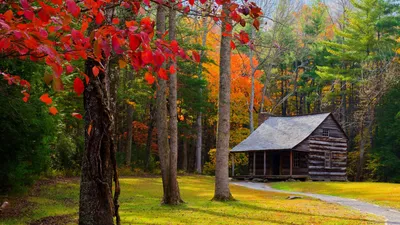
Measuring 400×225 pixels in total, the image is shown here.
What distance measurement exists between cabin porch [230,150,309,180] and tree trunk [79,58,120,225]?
30.6 m

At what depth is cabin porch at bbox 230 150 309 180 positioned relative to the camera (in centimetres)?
3744

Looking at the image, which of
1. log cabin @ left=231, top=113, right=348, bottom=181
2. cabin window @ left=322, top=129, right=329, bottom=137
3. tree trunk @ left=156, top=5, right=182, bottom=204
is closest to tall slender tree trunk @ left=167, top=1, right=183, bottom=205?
tree trunk @ left=156, top=5, right=182, bottom=204

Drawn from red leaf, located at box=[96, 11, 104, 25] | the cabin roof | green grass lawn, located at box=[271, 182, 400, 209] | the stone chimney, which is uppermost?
the stone chimney

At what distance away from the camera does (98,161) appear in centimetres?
667

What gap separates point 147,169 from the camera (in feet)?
131

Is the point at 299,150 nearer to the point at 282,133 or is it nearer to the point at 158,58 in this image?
the point at 282,133

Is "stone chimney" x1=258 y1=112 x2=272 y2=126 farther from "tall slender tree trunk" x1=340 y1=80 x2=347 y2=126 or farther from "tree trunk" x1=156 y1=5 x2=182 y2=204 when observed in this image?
"tree trunk" x1=156 y1=5 x2=182 y2=204

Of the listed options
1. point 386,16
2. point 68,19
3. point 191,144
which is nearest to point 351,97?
point 386,16

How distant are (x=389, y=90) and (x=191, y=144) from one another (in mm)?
23052

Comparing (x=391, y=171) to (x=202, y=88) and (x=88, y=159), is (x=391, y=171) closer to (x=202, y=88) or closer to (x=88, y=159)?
(x=202, y=88)

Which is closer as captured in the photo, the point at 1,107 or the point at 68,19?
the point at 68,19

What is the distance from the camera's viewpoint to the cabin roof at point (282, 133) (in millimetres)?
37375

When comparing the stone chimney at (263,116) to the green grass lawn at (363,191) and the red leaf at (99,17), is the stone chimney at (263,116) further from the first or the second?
the red leaf at (99,17)

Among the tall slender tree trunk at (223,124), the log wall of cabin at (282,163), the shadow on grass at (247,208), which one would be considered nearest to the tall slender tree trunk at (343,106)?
the log wall of cabin at (282,163)
